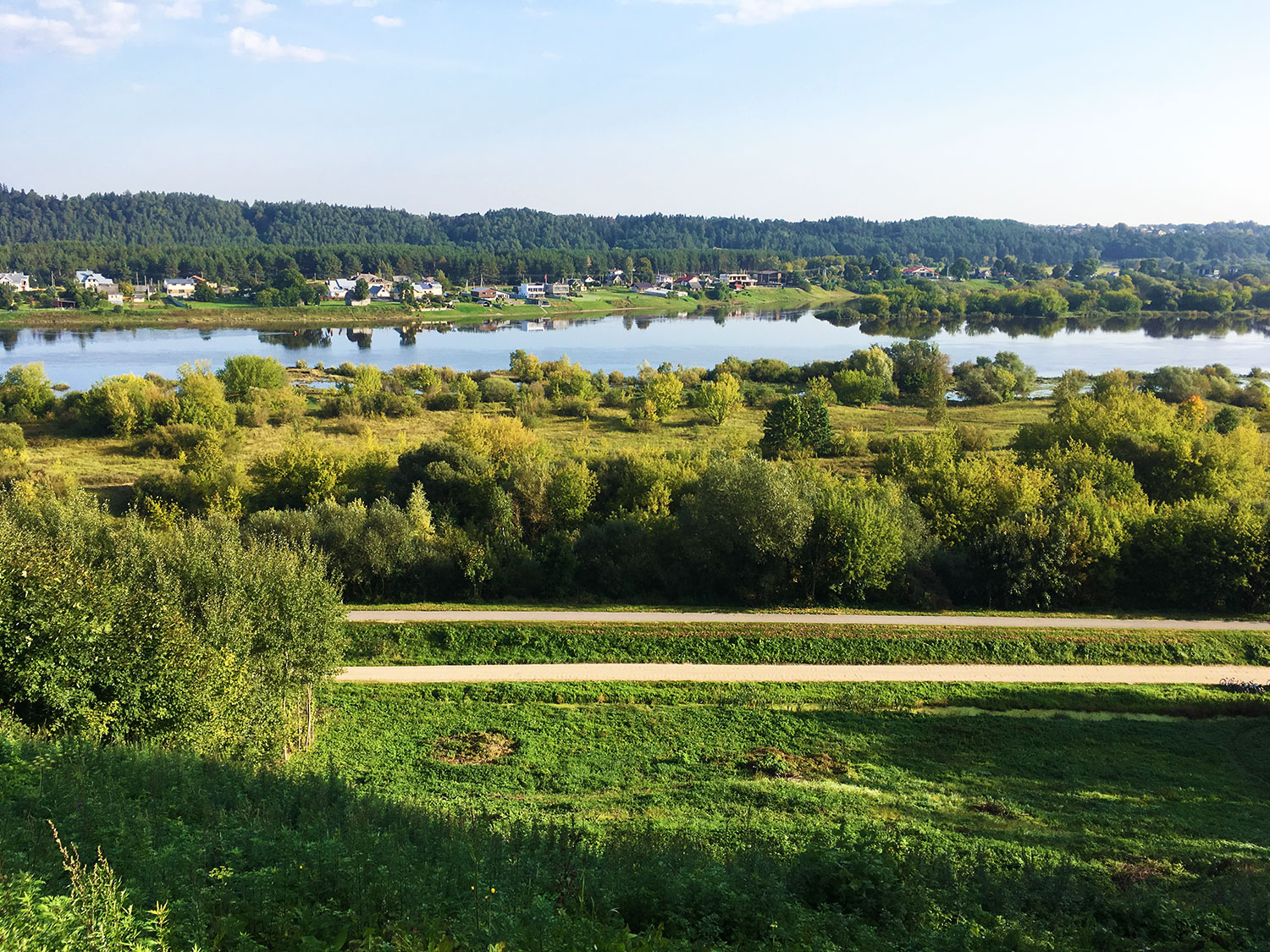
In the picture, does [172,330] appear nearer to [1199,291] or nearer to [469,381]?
[469,381]

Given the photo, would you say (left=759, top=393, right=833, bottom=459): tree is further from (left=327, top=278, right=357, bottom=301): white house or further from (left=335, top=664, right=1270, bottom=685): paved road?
(left=327, top=278, right=357, bottom=301): white house

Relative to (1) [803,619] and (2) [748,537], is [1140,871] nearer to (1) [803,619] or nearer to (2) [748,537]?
(1) [803,619]

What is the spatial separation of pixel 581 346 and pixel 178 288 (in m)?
64.0

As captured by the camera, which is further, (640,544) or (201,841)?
(640,544)

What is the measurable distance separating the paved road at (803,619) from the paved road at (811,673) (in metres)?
1.67

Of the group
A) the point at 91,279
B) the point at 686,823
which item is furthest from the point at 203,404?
the point at 91,279

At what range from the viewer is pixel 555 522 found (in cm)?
2803

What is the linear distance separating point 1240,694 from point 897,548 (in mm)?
8014

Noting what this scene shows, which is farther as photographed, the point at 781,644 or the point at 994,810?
the point at 781,644

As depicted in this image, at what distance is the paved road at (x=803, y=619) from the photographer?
21109mm

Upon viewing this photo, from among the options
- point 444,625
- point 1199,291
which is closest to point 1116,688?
point 444,625

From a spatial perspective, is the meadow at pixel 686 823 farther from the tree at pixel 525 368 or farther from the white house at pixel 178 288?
the white house at pixel 178 288

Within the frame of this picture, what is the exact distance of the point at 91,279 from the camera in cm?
11988

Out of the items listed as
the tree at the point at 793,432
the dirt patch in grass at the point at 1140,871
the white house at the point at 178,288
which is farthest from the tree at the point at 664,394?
the white house at the point at 178,288
